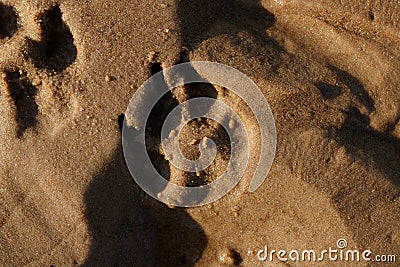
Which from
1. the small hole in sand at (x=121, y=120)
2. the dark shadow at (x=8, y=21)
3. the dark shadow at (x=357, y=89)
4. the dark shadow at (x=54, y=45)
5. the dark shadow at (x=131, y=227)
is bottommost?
the dark shadow at (x=131, y=227)

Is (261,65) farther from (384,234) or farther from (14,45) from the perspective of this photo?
(14,45)

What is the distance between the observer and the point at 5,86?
2391mm

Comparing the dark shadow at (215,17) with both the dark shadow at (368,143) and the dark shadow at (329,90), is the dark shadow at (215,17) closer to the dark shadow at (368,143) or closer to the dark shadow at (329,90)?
the dark shadow at (329,90)

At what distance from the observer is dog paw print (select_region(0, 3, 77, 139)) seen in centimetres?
240

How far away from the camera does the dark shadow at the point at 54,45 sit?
8.01 ft

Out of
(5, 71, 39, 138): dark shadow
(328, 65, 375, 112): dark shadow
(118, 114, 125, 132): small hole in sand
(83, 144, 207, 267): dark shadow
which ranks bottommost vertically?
(83, 144, 207, 267): dark shadow

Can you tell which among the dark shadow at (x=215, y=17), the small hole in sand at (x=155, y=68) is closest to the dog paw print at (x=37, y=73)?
the small hole in sand at (x=155, y=68)

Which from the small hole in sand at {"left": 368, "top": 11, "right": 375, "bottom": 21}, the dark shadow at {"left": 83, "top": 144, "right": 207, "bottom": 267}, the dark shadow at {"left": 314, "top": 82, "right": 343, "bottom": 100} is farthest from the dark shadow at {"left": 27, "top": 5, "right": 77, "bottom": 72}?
the small hole in sand at {"left": 368, "top": 11, "right": 375, "bottom": 21}

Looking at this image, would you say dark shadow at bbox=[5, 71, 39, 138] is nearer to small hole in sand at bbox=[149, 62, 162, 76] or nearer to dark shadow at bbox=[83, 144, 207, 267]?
dark shadow at bbox=[83, 144, 207, 267]

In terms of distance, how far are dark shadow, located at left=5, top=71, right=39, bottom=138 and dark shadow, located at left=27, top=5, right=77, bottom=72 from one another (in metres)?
0.13

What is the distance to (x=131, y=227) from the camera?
2559 millimetres

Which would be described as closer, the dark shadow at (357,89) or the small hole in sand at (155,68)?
the small hole in sand at (155,68)

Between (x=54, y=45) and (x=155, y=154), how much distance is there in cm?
90

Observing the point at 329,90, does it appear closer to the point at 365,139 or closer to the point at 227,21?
the point at 365,139
